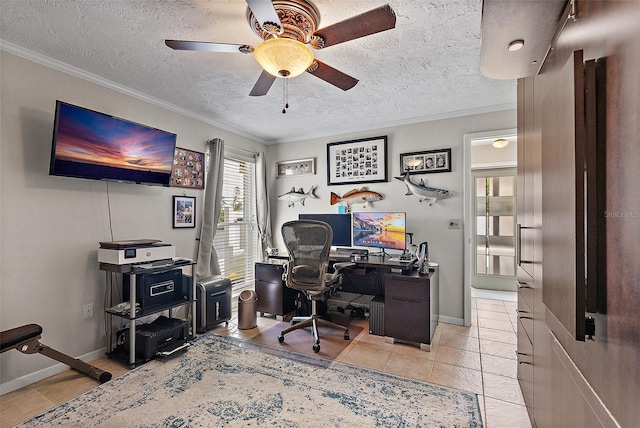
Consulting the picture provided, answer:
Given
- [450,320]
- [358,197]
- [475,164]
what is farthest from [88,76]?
[475,164]

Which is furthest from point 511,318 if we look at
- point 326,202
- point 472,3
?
point 472,3

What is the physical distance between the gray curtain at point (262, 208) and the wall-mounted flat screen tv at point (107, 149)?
157 centimetres

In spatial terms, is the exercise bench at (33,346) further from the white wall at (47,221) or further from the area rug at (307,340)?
the area rug at (307,340)

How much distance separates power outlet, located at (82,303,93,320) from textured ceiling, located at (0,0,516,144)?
1.98 meters

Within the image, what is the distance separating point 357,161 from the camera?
13.0ft

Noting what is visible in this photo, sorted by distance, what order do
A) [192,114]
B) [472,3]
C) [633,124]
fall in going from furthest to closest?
[192,114]
[472,3]
[633,124]

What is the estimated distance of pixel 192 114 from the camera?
11.1 feet

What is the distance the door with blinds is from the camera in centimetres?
470

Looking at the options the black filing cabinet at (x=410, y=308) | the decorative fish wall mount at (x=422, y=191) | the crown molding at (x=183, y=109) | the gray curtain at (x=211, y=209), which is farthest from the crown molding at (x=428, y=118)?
the black filing cabinet at (x=410, y=308)

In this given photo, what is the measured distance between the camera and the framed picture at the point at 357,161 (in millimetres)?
3795

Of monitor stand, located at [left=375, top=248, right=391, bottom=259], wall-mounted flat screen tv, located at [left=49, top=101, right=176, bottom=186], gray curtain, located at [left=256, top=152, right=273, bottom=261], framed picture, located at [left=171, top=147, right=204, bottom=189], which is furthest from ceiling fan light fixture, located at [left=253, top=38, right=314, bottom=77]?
gray curtain, located at [left=256, top=152, right=273, bottom=261]

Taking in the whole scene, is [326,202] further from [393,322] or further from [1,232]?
[1,232]

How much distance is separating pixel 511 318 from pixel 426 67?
313cm

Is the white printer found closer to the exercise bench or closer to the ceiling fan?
the exercise bench
